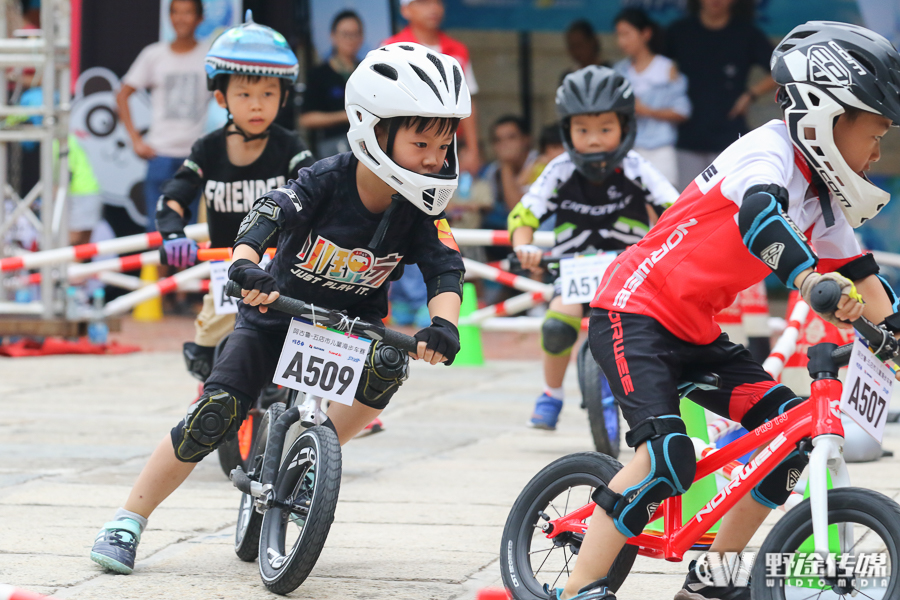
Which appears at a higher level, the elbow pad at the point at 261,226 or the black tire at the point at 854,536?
the elbow pad at the point at 261,226

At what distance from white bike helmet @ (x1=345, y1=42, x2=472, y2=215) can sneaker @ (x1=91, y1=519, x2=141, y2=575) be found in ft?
4.66

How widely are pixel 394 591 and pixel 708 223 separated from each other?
4.80 ft

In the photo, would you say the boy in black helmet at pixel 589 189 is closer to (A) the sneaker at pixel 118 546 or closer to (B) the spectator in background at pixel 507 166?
(A) the sneaker at pixel 118 546

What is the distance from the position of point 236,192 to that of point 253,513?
2.09m

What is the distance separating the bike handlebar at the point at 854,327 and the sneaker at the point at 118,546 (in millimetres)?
2271

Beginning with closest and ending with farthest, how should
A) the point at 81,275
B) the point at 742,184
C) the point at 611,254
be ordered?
the point at 742,184 → the point at 611,254 → the point at 81,275

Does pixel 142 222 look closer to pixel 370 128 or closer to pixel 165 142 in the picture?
pixel 165 142

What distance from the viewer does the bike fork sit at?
310 cm

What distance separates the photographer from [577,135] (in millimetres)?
6598

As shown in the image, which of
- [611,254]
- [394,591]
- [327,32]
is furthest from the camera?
[327,32]

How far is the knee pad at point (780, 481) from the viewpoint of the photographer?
11.7 feet

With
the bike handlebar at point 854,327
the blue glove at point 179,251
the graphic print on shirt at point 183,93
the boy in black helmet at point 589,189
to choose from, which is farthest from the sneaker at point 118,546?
the graphic print on shirt at point 183,93

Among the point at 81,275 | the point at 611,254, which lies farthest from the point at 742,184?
the point at 81,275

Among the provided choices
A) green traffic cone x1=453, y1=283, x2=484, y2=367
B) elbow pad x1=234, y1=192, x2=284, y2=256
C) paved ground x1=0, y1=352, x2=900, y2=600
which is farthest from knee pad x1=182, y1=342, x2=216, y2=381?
green traffic cone x1=453, y1=283, x2=484, y2=367
